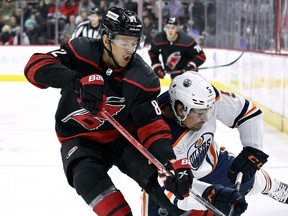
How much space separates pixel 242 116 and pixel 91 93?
0.80 m

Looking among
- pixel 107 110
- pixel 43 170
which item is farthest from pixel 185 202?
pixel 43 170

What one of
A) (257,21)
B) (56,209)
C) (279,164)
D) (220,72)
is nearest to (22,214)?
(56,209)

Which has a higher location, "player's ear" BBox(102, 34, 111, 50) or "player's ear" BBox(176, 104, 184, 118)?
"player's ear" BBox(102, 34, 111, 50)

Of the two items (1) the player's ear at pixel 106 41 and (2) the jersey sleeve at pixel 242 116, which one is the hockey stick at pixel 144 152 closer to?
(1) the player's ear at pixel 106 41

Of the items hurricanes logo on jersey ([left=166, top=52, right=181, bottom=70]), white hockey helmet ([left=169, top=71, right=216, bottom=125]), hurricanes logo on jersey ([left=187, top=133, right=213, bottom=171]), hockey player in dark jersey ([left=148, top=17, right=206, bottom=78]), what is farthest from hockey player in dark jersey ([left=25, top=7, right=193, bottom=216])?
hurricanes logo on jersey ([left=166, top=52, right=181, bottom=70])

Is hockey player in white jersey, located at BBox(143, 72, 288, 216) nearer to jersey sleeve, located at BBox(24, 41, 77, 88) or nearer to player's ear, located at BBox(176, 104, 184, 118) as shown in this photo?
player's ear, located at BBox(176, 104, 184, 118)

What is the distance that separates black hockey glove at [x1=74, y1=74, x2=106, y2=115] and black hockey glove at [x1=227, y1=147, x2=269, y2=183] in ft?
2.28

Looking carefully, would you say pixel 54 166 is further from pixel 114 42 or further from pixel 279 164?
pixel 114 42

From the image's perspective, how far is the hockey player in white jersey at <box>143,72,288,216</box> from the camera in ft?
9.09

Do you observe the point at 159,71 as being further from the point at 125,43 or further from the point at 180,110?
the point at 125,43

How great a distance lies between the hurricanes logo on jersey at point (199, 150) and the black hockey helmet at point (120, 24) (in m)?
0.53

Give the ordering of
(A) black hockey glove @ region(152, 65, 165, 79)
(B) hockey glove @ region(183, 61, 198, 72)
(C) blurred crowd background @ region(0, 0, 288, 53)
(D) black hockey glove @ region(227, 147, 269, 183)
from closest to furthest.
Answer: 1. (D) black hockey glove @ region(227, 147, 269, 183)
2. (B) hockey glove @ region(183, 61, 198, 72)
3. (A) black hockey glove @ region(152, 65, 165, 79)
4. (C) blurred crowd background @ region(0, 0, 288, 53)

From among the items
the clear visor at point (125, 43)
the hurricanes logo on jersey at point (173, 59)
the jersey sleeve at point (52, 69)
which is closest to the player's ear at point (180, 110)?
the clear visor at point (125, 43)

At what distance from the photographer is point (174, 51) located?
24.0 ft
